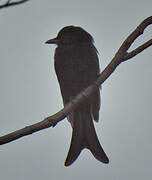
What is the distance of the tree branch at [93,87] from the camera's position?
Result: 973 millimetres

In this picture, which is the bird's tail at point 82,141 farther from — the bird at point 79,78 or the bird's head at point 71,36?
the bird's head at point 71,36

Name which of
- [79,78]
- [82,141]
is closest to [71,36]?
[79,78]

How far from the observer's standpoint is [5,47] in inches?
41.5

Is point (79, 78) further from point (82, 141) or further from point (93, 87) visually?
point (82, 141)

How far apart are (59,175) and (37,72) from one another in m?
0.26

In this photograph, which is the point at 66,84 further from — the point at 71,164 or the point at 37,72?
the point at 71,164

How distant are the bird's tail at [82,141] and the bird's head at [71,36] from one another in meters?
0.18

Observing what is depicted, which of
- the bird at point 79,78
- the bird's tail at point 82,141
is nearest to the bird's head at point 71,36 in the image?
the bird at point 79,78

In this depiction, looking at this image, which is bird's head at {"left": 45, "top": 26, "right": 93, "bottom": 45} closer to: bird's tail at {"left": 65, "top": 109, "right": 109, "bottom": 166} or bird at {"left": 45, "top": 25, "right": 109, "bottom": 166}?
bird at {"left": 45, "top": 25, "right": 109, "bottom": 166}

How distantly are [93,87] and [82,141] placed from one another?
0.14 metres

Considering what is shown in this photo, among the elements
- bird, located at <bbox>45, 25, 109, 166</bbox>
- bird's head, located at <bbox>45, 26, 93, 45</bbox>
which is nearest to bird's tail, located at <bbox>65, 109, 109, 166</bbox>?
bird, located at <bbox>45, 25, 109, 166</bbox>

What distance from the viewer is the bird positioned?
40.0 inches

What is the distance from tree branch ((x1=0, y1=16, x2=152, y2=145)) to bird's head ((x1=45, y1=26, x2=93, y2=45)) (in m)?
0.10

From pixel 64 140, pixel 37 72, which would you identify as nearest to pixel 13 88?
pixel 37 72
